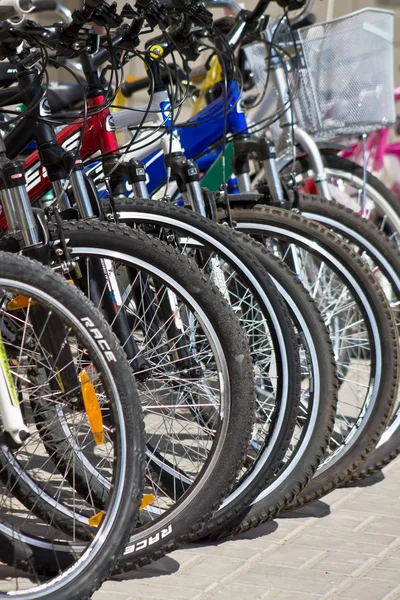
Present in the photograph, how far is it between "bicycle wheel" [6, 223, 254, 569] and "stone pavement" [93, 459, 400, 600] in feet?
0.54

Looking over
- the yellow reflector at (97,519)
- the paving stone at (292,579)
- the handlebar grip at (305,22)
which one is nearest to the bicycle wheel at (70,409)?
the yellow reflector at (97,519)

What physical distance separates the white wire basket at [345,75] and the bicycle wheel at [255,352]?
1.34 meters

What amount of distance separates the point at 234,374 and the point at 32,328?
586 mm

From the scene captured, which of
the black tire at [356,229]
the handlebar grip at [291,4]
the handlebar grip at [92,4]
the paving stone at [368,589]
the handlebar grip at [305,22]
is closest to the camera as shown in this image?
the handlebar grip at [92,4]

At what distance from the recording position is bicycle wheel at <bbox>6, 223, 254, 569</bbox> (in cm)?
291

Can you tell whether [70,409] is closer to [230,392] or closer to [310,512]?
[230,392]

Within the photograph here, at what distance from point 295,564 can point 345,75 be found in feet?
7.42

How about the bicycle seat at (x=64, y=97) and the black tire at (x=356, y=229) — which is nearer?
the black tire at (x=356, y=229)

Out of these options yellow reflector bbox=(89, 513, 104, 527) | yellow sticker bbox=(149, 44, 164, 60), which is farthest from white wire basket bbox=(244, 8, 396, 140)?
yellow reflector bbox=(89, 513, 104, 527)

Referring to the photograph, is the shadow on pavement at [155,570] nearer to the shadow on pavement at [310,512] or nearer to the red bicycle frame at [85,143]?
the shadow on pavement at [310,512]

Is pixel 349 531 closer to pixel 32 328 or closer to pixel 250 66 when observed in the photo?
Answer: pixel 32 328

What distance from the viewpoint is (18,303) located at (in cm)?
272

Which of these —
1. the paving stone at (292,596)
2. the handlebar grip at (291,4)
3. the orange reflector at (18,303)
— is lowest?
the paving stone at (292,596)

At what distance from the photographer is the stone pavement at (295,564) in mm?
2984
